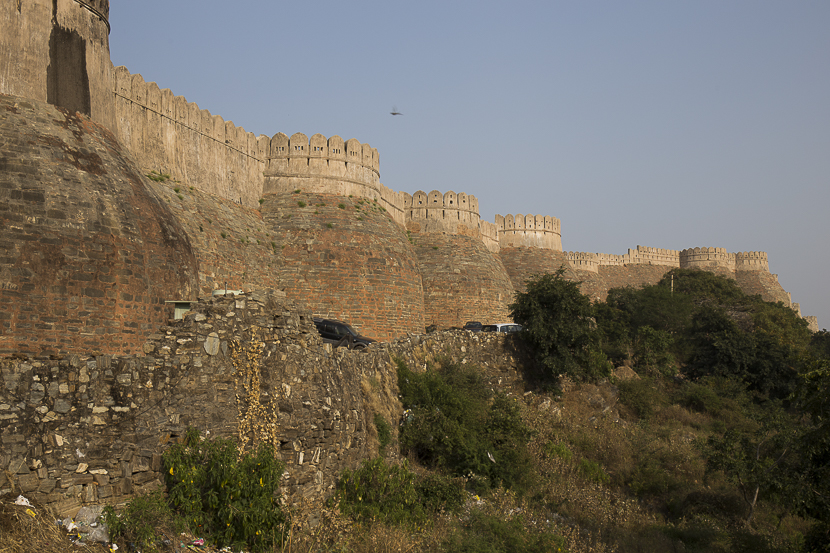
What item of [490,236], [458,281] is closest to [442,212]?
[458,281]

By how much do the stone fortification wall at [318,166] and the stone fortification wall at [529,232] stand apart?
14.7 meters

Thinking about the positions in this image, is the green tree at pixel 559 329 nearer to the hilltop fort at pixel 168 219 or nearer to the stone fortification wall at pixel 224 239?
the hilltop fort at pixel 168 219

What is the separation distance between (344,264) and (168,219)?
9317 millimetres

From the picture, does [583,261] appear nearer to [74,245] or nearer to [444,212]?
[444,212]

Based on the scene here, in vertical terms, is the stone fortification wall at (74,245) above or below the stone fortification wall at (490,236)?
below

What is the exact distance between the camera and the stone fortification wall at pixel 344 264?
824 inches

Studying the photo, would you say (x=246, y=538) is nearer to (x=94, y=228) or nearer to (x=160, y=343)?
(x=160, y=343)

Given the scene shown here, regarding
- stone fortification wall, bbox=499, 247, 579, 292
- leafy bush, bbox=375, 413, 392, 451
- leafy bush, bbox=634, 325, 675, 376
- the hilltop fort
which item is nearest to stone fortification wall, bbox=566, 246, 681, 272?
stone fortification wall, bbox=499, 247, 579, 292

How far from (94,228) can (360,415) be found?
534 cm

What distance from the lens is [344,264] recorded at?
2155cm

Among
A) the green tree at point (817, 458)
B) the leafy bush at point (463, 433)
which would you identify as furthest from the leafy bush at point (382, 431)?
the green tree at point (817, 458)

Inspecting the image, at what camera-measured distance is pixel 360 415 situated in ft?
30.9

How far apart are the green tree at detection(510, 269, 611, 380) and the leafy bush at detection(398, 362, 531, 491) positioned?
16.5 ft

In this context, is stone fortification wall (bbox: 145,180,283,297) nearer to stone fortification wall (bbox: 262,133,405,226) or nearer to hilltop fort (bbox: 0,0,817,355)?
hilltop fort (bbox: 0,0,817,355)
